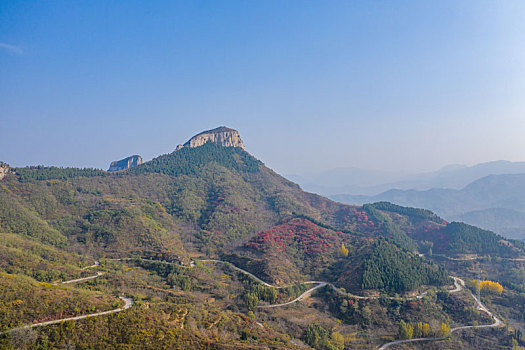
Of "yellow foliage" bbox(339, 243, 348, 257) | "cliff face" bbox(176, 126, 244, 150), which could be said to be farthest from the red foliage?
"cliff face" bbox(176, 126, 244, 150)

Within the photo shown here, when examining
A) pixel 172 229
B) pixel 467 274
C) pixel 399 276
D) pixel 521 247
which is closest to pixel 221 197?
pixel 172 229

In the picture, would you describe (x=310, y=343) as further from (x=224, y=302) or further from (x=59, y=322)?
(x=59, y=322)

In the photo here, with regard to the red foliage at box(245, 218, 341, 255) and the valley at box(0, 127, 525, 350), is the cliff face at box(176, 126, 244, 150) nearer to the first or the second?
the valley at box(0, 127, 525, 350)

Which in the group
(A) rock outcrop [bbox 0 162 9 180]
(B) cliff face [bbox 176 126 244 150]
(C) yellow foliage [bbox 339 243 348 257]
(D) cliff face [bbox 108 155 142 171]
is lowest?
(C) yellow foliage [bbox 339 243 348 257]

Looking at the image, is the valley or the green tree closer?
the valley

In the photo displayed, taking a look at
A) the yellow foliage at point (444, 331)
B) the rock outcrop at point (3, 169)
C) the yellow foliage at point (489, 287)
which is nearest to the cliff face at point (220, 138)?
the rock outcrop at point (3, 169)

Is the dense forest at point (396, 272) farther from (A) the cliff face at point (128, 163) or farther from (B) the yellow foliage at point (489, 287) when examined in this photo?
(A) the cliff face at point (128, 163)

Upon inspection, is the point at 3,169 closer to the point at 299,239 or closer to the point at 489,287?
the point at 299,239

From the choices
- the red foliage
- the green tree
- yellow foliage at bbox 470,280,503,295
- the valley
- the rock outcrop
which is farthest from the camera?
the rock outcrop
